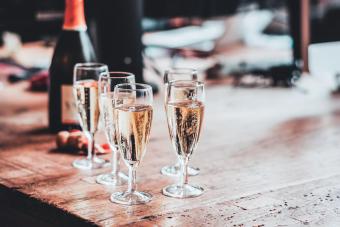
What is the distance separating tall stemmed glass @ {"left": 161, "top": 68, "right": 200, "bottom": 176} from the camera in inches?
53.1

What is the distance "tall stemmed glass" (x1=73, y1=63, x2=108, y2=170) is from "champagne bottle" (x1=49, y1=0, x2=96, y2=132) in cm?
21

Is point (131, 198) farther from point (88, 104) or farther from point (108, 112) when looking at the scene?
point (88, 104)

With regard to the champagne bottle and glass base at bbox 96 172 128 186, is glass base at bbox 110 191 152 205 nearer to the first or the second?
glass base at bbox 96 172 128 186

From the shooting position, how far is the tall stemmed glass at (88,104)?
54.1 inches

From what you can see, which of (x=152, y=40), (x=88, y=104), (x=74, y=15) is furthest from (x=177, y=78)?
(x=152, y=40)

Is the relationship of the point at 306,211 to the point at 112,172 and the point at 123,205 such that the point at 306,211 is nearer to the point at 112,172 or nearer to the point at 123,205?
the point at 123,205

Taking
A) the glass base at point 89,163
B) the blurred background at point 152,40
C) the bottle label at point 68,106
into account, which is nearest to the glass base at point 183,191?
the glass base at point 89,163

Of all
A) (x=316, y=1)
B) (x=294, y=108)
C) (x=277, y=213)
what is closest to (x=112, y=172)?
(x=277, y=213)

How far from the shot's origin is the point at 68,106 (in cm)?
164

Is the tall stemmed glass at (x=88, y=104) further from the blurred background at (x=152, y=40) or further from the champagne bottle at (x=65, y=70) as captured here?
the blurred background at (x=152, y=40)

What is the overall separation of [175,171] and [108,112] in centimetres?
20

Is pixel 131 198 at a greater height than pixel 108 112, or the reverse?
pixel 108 112

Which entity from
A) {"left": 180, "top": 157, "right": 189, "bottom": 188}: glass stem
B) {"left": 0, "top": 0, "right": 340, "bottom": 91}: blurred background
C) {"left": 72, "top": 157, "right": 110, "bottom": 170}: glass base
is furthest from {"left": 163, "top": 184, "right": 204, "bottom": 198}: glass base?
{"left": 0, "top": 0, "right": 340, "bottom": 91}: blurred background

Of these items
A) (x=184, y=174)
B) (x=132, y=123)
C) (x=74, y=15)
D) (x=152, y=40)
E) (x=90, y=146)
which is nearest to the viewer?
(x=132, y=123)
